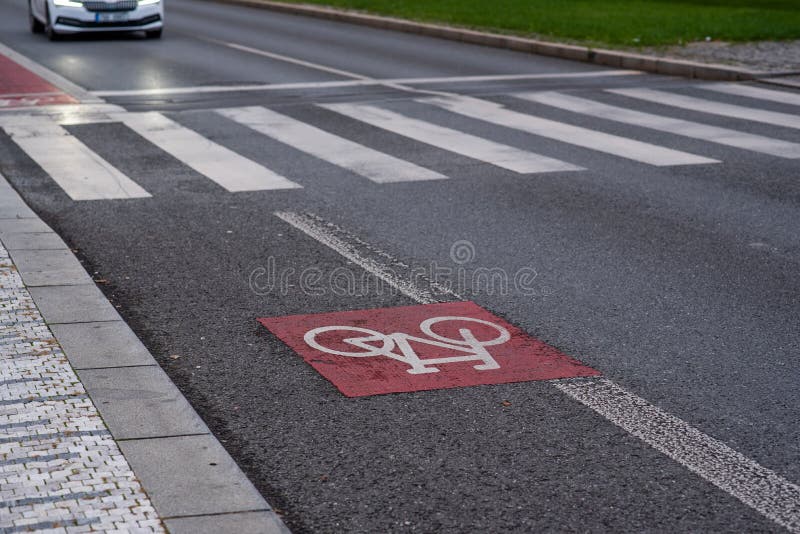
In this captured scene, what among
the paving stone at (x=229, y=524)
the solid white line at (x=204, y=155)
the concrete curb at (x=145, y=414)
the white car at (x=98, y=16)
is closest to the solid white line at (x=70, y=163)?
the solid white line at (x=204, y=155)

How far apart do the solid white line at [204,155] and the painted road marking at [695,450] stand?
16.1 feet

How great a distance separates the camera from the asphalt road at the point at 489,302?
429 centimetres

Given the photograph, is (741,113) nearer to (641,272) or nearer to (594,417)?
(641,272)

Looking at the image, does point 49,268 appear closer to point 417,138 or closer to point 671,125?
point 417,138

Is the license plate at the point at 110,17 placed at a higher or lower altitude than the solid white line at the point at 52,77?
higher

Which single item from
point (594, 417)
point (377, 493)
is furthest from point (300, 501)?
point (594, 417)

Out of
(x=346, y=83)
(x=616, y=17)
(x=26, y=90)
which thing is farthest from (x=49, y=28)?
(x=616, y=17)

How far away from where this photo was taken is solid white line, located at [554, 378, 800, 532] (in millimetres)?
4172

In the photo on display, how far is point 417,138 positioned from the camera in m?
11.9

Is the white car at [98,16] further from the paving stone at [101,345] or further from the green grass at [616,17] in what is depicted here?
the paving stone at [101,345]

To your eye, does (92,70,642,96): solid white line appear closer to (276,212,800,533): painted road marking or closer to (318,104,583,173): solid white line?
(318,104,583,173): solid white line

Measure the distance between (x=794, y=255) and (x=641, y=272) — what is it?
115 centimetres

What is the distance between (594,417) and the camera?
194 inches

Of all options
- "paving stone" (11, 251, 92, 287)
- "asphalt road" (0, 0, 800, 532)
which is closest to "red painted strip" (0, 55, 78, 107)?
"asphalt road" (0, 0, 800, 532)
